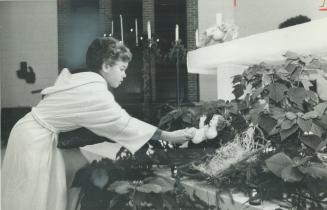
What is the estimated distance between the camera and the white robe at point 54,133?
874mm

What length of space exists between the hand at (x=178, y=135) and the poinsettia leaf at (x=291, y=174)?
11.3 inches

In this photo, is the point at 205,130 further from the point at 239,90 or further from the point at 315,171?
the point at 315,171

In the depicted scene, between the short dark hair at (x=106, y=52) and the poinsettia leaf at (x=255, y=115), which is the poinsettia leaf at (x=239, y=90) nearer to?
the poinsettia leaf at (x=255, y=115)

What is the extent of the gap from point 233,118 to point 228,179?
16cm

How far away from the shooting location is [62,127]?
890mm

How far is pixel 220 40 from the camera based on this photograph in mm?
980

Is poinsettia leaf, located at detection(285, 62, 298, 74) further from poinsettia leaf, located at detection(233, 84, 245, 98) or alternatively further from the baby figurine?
the baby figurine

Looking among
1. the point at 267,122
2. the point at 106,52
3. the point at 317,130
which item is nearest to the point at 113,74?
the point at 106,52

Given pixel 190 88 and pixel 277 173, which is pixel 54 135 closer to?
pixel 190 88

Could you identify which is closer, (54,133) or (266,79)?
(266,79)

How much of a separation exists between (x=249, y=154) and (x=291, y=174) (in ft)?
0.55

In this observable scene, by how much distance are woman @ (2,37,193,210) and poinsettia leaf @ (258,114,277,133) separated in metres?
0.21

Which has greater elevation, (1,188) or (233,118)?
(233,118)

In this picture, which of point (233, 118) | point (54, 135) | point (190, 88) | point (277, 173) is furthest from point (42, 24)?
point (277, 173)
